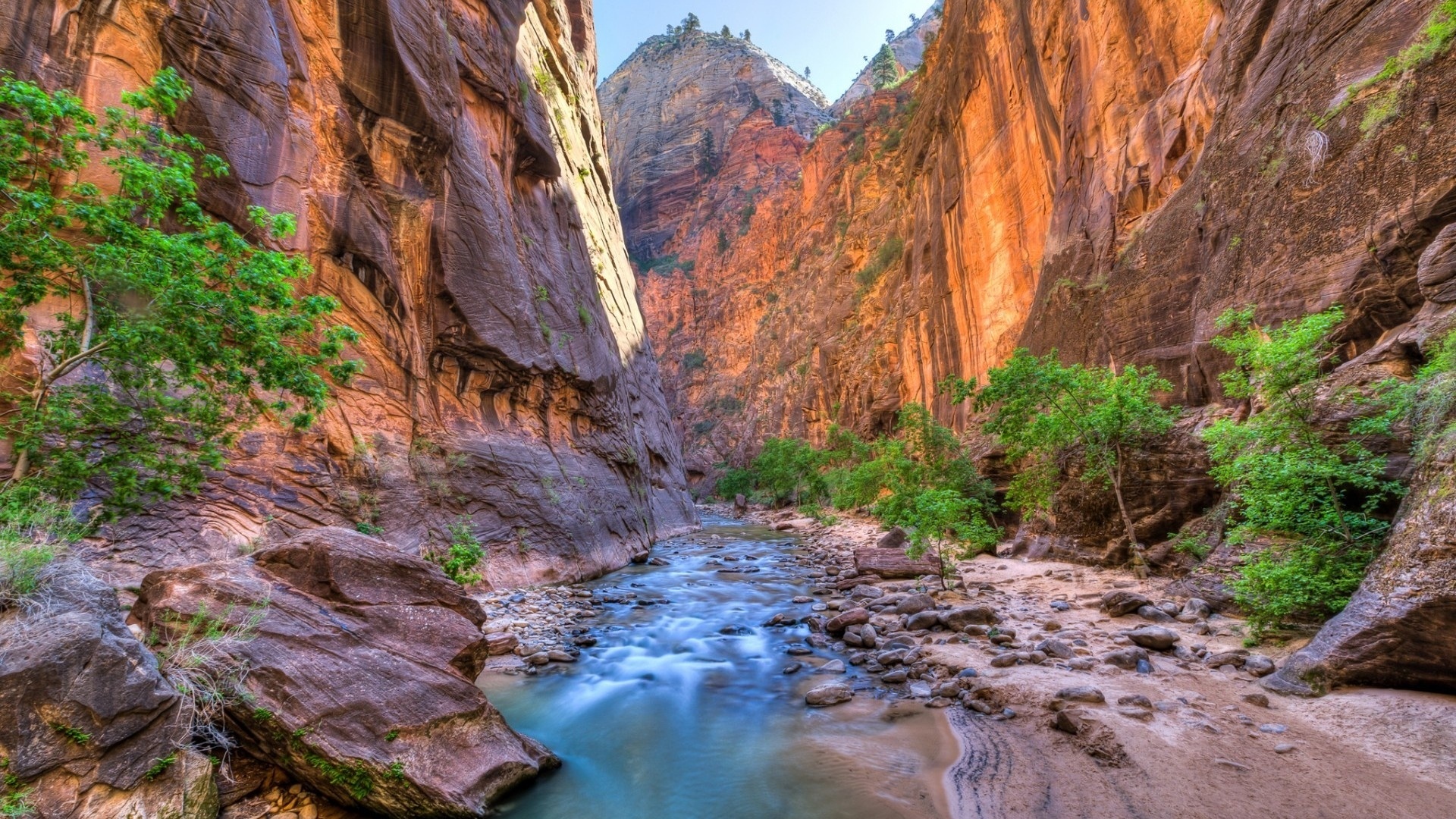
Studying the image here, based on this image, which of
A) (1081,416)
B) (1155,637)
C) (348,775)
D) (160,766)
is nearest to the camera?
(160,766)

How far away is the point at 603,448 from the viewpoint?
19891mm

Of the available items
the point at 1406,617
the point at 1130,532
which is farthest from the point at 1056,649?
the point at 1130,532

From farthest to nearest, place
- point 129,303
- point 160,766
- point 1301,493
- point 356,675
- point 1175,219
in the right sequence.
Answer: point 1175,219
point 1301,493
point 129,303
point 356,675
point 160,766

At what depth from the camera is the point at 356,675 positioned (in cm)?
452

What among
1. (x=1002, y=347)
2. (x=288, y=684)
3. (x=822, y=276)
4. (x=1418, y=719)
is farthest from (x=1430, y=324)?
(x=822, y=276)

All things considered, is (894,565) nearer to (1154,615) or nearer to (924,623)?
(924,623)

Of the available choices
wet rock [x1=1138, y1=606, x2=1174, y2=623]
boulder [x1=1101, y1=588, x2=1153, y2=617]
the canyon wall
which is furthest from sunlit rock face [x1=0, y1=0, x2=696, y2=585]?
the canyon wall

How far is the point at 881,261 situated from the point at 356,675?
3959 cm

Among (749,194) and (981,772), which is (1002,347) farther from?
(749,194)

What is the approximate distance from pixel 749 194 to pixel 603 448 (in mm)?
62715

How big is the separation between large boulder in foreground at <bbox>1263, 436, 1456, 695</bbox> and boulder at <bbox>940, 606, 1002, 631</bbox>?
3634 millimetres

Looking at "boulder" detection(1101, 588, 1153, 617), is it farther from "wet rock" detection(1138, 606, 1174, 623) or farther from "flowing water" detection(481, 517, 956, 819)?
"flowing water" detection(481, 517, 956, 819)

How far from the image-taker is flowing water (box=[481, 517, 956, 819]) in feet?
16.1

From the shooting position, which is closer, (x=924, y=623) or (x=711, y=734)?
(x=711, y=734)
